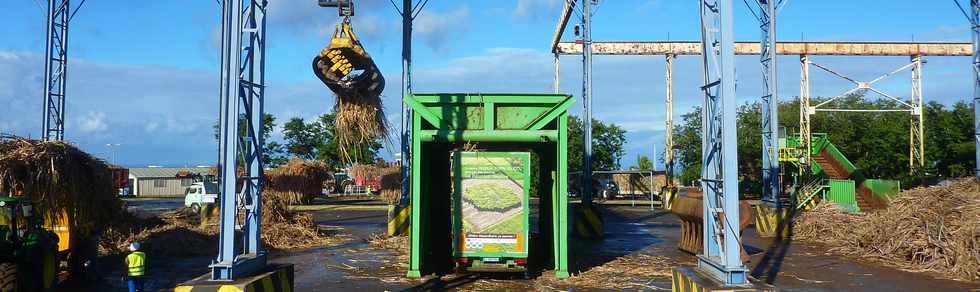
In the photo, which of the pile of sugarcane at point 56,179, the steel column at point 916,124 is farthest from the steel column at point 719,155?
the steel column at point 916,124

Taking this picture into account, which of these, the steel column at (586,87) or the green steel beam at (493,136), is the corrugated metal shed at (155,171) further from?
the green steel beam at (493,136)

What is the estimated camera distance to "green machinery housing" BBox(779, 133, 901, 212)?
27.4 m

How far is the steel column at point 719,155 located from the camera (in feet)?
24.3

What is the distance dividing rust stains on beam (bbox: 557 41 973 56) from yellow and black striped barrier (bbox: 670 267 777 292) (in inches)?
1456

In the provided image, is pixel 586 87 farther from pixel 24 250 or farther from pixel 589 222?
pixel 24 250

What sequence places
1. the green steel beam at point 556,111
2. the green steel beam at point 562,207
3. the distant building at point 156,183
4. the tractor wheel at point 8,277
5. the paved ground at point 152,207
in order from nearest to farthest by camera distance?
the tractor wheel at point 8,277 < the green steel beam at point 562,207 < the green steel beam at point 556,111 < the paved ground at point 152,207 < the distant building at point 156,183

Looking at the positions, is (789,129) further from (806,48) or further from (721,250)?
(721,250)

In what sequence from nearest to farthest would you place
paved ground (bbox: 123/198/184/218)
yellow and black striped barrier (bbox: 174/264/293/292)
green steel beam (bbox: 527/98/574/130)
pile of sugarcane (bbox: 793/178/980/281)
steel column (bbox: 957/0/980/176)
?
yellow and black striped barrier (bbox: 174/264/293/292) → green steel beam (bbox: 527/98/574/130) → pile of sugarcane (bbox: 793/178/980/281) → steel column (bbox: 957/0/980/176) → paved ground (bbox: 123/198/184/218)

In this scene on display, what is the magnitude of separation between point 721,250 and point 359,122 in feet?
26.6

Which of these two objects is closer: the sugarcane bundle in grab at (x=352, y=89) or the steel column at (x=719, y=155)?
the steel column at (x=719, y=155)

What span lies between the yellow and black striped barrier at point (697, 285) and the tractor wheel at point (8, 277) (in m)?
8.67

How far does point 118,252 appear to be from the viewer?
1720 cm

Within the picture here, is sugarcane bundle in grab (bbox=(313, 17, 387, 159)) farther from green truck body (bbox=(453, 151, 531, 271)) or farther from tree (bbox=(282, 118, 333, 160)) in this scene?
tree (bbox=(282, 118, 333, 160))

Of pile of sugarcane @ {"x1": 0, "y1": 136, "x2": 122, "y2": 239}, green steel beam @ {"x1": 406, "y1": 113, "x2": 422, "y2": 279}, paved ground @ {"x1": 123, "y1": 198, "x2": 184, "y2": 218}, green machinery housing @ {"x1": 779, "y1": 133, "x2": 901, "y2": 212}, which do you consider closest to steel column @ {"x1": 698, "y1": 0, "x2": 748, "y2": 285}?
green steel beam @ {"x1": 406, "y1": 113, "x2": 422, "y2": 279}
